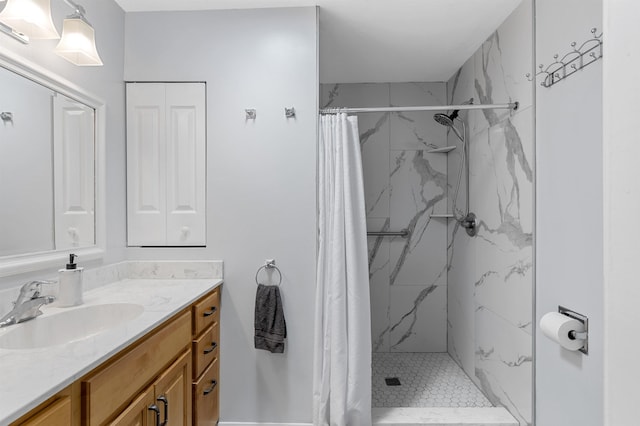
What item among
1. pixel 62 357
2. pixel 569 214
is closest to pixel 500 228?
pixel 569 214

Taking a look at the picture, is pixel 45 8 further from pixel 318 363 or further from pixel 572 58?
pixel 572 58

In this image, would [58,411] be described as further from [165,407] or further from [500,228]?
[500,228]

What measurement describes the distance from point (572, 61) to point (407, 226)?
1.89m

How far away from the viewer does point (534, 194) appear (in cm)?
191

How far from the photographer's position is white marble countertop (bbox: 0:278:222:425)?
765mm

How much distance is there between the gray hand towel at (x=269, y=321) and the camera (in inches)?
79.7

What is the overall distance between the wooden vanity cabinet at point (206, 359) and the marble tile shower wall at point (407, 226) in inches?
64.8

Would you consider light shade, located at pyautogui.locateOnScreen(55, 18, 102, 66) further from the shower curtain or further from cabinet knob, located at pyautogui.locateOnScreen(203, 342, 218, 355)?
cabinet knob, located at pyautogui.locateOnScreen(203, 342, 218, 355)

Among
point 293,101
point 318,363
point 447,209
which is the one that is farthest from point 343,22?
point 318,363

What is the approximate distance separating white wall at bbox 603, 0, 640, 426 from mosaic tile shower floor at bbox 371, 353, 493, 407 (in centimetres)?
221

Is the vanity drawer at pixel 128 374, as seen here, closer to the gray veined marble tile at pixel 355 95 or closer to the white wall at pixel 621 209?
the white wall at pixel 621 209

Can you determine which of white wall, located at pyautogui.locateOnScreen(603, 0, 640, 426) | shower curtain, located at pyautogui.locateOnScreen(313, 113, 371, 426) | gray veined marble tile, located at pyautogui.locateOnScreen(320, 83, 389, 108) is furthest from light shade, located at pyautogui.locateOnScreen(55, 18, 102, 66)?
gray veined marble tile, located at pyautogui.locateOnScreen(320, 83, 389, 108)

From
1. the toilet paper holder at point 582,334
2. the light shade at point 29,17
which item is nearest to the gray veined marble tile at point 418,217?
the toilet paper holder at point 582,334

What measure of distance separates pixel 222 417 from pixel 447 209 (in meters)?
2.43
